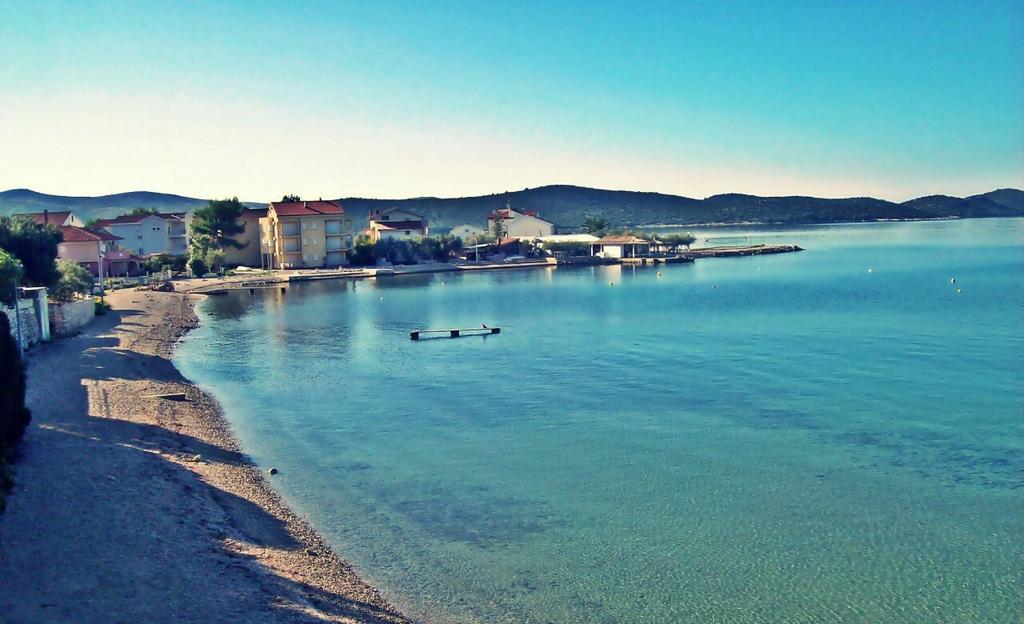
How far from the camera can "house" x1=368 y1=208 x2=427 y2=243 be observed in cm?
8675

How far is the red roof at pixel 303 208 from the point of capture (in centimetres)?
7519

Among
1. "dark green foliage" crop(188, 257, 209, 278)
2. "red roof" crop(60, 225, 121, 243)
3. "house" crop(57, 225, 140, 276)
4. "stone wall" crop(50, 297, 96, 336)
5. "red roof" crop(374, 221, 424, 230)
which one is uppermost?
"red roof" crop(374, 221, 424, 230)

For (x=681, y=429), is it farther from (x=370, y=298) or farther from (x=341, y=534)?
(x=370, y=298)

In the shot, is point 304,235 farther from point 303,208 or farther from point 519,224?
point 519,224

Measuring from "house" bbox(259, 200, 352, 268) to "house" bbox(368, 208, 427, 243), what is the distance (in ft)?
17.7

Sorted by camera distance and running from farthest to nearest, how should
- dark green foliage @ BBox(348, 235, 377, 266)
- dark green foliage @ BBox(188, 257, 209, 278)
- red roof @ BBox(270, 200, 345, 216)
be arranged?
dark green foliage @ BBox(348, 235, 377, 266)
red roof @ BBox(270, 200, 345, 216)
dark green foliage @ BBox(188, 257, 209, 278)

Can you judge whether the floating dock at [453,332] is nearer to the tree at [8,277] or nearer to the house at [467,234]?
the tree at [8,277]

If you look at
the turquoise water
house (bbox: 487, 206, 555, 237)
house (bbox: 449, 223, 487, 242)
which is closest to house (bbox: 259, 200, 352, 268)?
house (bbox: 449, 223, 487, 242)

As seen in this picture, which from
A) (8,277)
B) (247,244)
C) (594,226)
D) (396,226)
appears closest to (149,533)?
(8,277)

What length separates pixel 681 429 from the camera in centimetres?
1939

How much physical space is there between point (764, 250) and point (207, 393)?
98.1 m

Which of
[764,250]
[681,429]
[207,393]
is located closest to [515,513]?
[681,429]

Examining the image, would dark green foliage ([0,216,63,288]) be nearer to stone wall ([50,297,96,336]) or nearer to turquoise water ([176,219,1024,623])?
stone wall ([50,297,96,336])

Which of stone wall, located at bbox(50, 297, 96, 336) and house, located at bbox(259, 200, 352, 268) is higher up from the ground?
house, located at bbox(259, 200, 352, 268)
